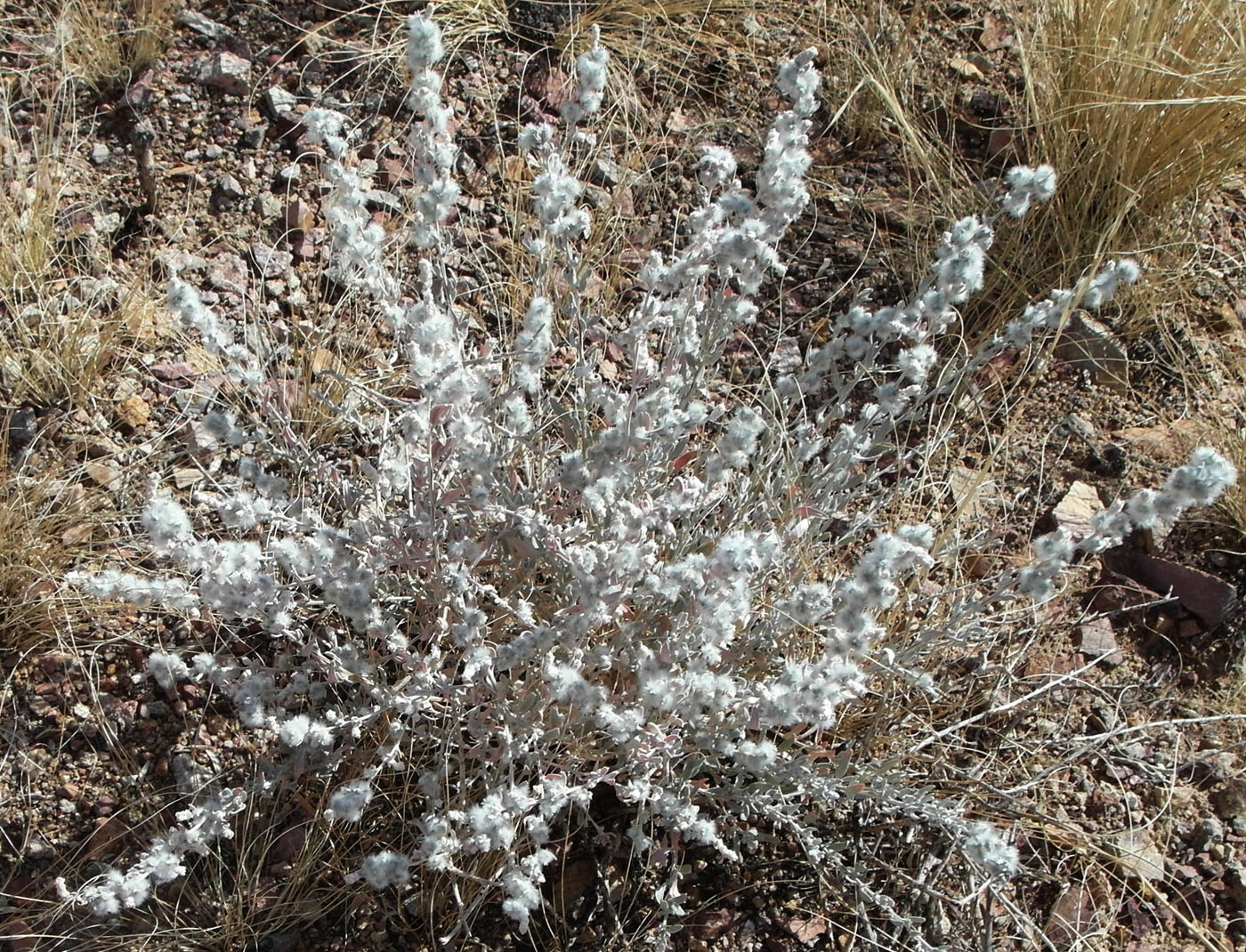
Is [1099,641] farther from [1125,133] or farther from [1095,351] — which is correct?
[1125,133]

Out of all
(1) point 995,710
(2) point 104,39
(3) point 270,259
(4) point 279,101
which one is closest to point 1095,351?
(1) point 995,710

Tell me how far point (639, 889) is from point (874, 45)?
263cm

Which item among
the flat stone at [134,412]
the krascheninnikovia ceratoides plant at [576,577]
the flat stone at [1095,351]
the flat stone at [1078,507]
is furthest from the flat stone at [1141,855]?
the flat stone at [134,412]

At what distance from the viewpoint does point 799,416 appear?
2.93 meters

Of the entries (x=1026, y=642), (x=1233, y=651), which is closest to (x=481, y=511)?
(x=1026, y=642)

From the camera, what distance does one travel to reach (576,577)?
1.84 metres

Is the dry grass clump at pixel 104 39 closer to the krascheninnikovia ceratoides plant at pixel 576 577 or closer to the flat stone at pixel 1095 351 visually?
the krascheninnikovia ceratoides plant at pixel 576 577

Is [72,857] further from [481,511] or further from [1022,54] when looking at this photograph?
[1022,54]

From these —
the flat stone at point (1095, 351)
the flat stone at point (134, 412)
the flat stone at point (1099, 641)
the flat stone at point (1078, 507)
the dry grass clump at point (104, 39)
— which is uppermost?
the dry grass clump at point (104, 39)

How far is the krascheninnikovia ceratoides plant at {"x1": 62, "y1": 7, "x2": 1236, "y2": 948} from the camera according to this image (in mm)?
1767

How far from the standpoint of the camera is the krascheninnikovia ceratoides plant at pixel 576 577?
177 cm

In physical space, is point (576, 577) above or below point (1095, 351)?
Answer: above

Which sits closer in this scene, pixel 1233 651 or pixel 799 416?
pixel 1233 651

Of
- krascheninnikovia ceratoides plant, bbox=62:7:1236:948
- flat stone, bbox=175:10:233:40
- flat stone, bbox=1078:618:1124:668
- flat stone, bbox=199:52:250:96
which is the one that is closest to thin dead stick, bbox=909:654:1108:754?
krascheninnikovia ceratoides plant, bbox=62:7:1236:948
